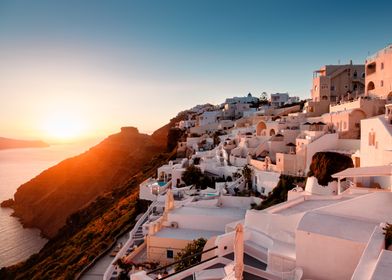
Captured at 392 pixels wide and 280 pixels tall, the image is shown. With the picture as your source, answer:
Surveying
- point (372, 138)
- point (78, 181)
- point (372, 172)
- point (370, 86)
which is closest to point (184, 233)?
point (372, 172)

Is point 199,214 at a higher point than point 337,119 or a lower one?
lower

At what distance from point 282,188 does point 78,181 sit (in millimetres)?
64745

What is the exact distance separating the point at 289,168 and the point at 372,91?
47.6ft

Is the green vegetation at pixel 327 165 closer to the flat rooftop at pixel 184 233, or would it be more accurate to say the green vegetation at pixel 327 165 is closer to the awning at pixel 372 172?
the awning at pixel 372 172

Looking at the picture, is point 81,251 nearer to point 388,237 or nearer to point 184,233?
point 184,233

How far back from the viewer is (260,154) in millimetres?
27094

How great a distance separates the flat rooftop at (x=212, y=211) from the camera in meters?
18.5

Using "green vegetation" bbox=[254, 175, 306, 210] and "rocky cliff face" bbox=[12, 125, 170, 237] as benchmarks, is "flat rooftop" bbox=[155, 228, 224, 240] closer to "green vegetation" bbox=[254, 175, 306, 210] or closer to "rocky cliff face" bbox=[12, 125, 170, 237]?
"green vegetation" bbox=[254, 175, 306, 210]

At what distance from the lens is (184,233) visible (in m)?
17.6

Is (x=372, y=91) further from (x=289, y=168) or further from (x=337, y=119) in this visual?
(x=289, y=168)

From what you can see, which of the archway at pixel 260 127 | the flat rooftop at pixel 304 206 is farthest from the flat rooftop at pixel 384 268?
the archway at pixel 260 127

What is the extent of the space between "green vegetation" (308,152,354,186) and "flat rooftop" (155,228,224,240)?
7.22 meters

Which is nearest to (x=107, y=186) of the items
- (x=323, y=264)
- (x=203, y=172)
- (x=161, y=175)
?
(x=161, y=175)

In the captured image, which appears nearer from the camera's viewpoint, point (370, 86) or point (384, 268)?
point (384, 268)
